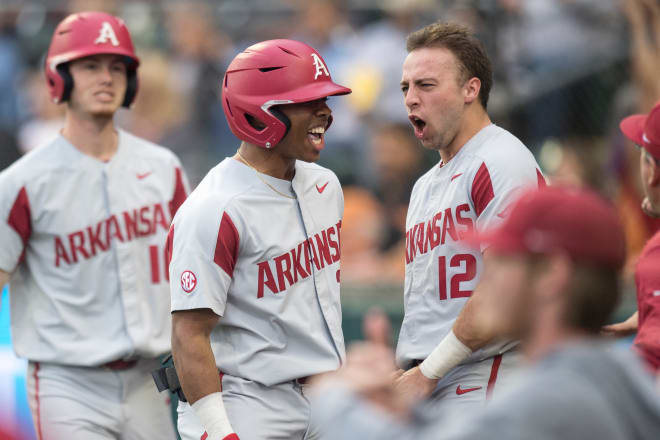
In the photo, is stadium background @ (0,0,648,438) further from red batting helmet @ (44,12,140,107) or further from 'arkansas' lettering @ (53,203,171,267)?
red batting helmet @ (44,12,140,107)

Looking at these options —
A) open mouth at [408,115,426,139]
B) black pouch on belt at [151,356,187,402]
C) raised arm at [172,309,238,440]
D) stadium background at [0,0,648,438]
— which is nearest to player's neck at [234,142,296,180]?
open mouth at [408,115,426,139]

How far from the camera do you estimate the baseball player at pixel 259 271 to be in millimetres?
3920

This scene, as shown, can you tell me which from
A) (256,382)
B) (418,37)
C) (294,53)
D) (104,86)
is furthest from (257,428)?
(104,86)

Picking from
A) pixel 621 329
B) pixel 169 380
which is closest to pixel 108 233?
A: pixel 169 380

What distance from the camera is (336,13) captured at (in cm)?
979

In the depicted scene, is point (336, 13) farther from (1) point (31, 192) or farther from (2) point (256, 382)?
(2) point (256, 382)

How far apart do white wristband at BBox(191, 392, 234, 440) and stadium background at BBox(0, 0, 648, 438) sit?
2.66 metres

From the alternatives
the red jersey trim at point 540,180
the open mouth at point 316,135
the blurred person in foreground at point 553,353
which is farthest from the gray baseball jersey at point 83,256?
the blurred person in foreground at point 553,353

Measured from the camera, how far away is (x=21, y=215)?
16.5 feet

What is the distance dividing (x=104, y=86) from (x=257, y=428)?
7.09 feet

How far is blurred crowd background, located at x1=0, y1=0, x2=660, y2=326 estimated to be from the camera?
7918 mm

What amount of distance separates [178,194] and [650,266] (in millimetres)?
2637

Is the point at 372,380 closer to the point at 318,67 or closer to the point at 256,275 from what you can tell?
the point at 256,275

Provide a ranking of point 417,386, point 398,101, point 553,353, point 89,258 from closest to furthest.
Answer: point 553,353, point 417,386, point 89,258, point 398,101
